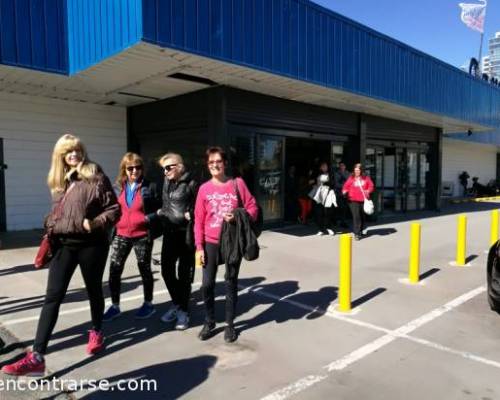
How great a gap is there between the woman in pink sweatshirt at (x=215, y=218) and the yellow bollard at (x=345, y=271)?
128cm

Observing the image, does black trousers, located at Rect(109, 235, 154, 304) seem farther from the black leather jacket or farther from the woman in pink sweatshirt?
the woman in pink sweatshirt

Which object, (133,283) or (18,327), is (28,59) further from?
(18,327)

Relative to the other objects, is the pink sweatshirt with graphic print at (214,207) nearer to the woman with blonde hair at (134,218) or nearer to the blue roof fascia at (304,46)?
the woman with blonde hair at (134,218)

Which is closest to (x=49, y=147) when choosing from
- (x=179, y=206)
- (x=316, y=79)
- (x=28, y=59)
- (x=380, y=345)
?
(x=28, y=59)

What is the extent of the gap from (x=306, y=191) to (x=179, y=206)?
769 centimetres

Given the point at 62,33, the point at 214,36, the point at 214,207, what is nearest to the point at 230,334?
the point at 214,207

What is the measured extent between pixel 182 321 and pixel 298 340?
44.8 inches

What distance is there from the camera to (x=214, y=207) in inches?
148

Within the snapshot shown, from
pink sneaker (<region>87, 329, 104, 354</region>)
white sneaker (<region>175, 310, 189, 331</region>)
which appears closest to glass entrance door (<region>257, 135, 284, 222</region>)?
white sneaker (<region>175, 310, 189, 331</region>)

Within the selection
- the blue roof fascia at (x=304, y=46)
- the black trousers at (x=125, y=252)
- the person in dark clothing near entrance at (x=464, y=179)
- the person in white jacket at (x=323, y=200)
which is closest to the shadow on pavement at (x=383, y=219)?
the person in white jacket at (x=323, y=200)

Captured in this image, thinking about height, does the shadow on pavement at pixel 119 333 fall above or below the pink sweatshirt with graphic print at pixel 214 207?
below

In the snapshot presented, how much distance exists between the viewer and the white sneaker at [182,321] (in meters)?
4.05

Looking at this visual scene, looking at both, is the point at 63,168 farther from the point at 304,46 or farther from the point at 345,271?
the point at 304,46

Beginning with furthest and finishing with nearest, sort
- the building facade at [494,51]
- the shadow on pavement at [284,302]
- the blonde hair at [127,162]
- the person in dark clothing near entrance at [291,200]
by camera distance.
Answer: the building facade at [494,51] < the person in dark clothing near entrance at [291,200] < the shadow on pavement at [284,302] < the blonde hair at [127,162]
